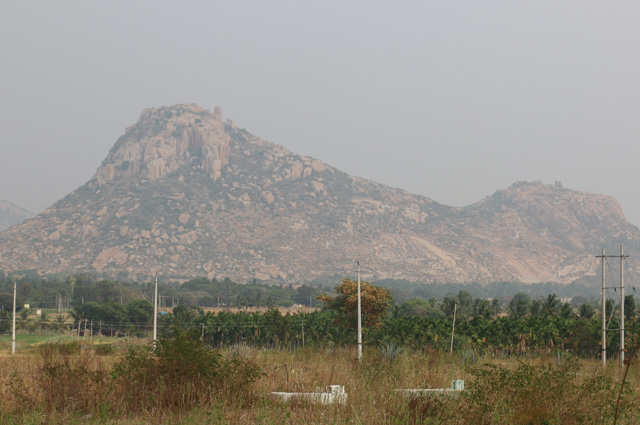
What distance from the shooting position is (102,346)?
33.7 meters

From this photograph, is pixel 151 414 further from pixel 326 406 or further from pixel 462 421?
pixel 462 421

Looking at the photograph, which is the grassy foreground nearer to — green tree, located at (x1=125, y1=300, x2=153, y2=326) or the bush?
the bush

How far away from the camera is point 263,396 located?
13.1 metres

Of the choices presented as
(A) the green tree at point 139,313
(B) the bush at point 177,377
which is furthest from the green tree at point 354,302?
(A) the green tree at point 139,313

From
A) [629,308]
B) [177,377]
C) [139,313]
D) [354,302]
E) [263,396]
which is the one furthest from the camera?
[139,313]

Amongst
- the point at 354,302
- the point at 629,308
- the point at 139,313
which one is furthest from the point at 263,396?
the point at 139,313

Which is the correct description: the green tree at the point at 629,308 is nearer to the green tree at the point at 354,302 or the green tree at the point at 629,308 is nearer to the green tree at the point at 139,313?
the green tree at the point at 354,302

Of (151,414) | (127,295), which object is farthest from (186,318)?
(151,414)

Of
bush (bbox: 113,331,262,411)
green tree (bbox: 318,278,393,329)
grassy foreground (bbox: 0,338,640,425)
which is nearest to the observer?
grassy foreground (bbox: 0,338,640,425)

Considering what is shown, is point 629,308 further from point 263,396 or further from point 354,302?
point 263,396

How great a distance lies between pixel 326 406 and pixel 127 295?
13936cm

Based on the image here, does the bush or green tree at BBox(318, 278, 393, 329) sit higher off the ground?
the bush

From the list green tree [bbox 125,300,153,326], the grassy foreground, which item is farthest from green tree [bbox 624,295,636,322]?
Answer: green tree [bbox 125,300,153,326]

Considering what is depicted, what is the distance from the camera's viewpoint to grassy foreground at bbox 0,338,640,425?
1115 cm
